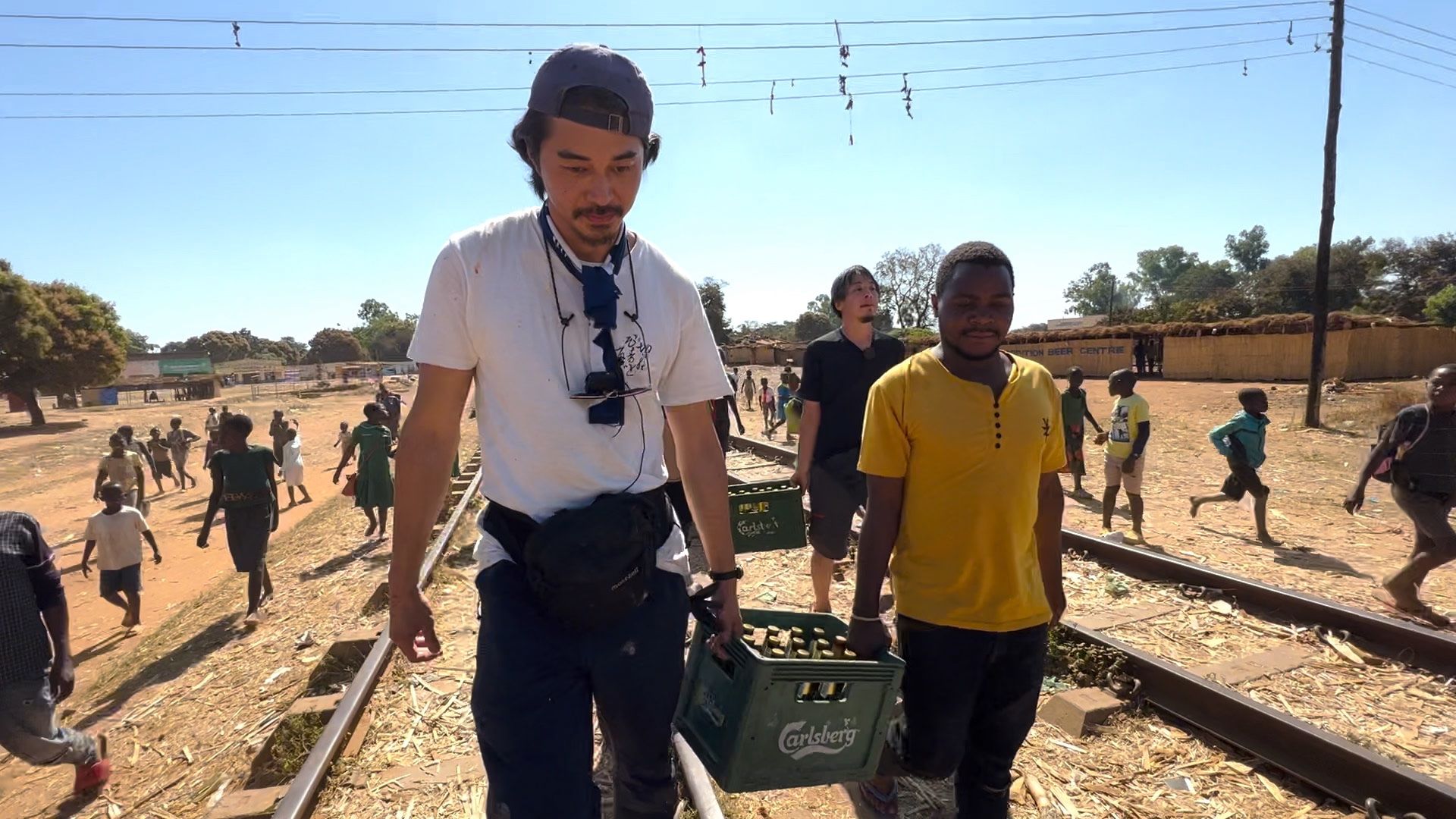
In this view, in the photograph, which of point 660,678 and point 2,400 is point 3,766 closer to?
point 660,678

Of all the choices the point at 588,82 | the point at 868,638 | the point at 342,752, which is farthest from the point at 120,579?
the point at 588,82

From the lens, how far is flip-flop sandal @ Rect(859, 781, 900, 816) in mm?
3256

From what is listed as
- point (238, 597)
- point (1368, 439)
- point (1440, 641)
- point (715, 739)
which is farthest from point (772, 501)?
point (1368, 439)

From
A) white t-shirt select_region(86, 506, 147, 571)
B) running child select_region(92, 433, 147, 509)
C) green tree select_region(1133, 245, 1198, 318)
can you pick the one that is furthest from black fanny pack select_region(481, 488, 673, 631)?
green tree select_region(1133, 245, 1198, 318)

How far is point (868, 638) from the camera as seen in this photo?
2.70 meters

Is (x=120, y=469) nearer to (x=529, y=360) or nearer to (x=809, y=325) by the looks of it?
(x=529, y=360)

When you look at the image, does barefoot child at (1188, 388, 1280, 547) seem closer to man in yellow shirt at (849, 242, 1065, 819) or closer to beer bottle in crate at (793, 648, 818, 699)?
man in yellow shirt at (849, 242, 1065, 819)

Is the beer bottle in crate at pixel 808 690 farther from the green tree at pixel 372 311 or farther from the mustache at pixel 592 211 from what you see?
the green tree at pixel 372 311

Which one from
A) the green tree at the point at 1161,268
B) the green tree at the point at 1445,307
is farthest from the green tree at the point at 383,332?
the green tree at the point at 1161,268

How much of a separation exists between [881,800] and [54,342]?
1918 inches

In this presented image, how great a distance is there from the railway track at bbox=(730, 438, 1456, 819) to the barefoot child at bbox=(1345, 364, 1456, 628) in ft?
3.31

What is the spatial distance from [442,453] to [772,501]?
4.05 metres

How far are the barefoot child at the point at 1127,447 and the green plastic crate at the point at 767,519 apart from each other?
433 cm

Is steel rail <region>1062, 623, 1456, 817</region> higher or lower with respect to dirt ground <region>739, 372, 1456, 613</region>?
higher
